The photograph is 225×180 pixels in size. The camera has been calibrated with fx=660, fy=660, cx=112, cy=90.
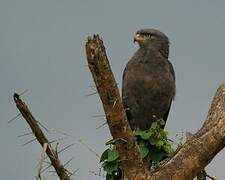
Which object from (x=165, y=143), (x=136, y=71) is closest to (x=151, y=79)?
(x=136, y=71)

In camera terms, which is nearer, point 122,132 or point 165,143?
point 122,132

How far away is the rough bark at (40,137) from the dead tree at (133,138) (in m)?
0.73

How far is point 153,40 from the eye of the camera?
12.3 metres

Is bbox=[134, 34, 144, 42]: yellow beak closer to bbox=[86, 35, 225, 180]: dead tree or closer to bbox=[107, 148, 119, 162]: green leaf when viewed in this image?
bbox=[86, 35, 225, 180]: dead tree

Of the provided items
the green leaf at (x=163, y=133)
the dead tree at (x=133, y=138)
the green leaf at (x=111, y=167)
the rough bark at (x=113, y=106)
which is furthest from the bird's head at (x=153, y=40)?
the rough bark at (x=113, y=106)

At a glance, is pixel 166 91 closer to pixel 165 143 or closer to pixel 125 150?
pixel 165 143

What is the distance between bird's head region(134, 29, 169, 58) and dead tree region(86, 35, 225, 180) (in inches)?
131

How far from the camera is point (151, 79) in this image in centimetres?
1215

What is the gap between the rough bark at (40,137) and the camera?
7.68 meters

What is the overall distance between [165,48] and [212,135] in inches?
166

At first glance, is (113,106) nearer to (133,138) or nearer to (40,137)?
(133,138)

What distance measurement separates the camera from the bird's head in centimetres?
1227

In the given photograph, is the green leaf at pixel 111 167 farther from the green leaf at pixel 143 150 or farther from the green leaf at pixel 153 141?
the green leaf at pixel 153 141

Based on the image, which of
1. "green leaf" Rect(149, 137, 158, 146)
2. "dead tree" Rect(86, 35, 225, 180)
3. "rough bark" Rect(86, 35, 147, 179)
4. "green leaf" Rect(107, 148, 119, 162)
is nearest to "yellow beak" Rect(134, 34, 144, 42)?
"green leaf" Rect(149, 137, 158, 146)
